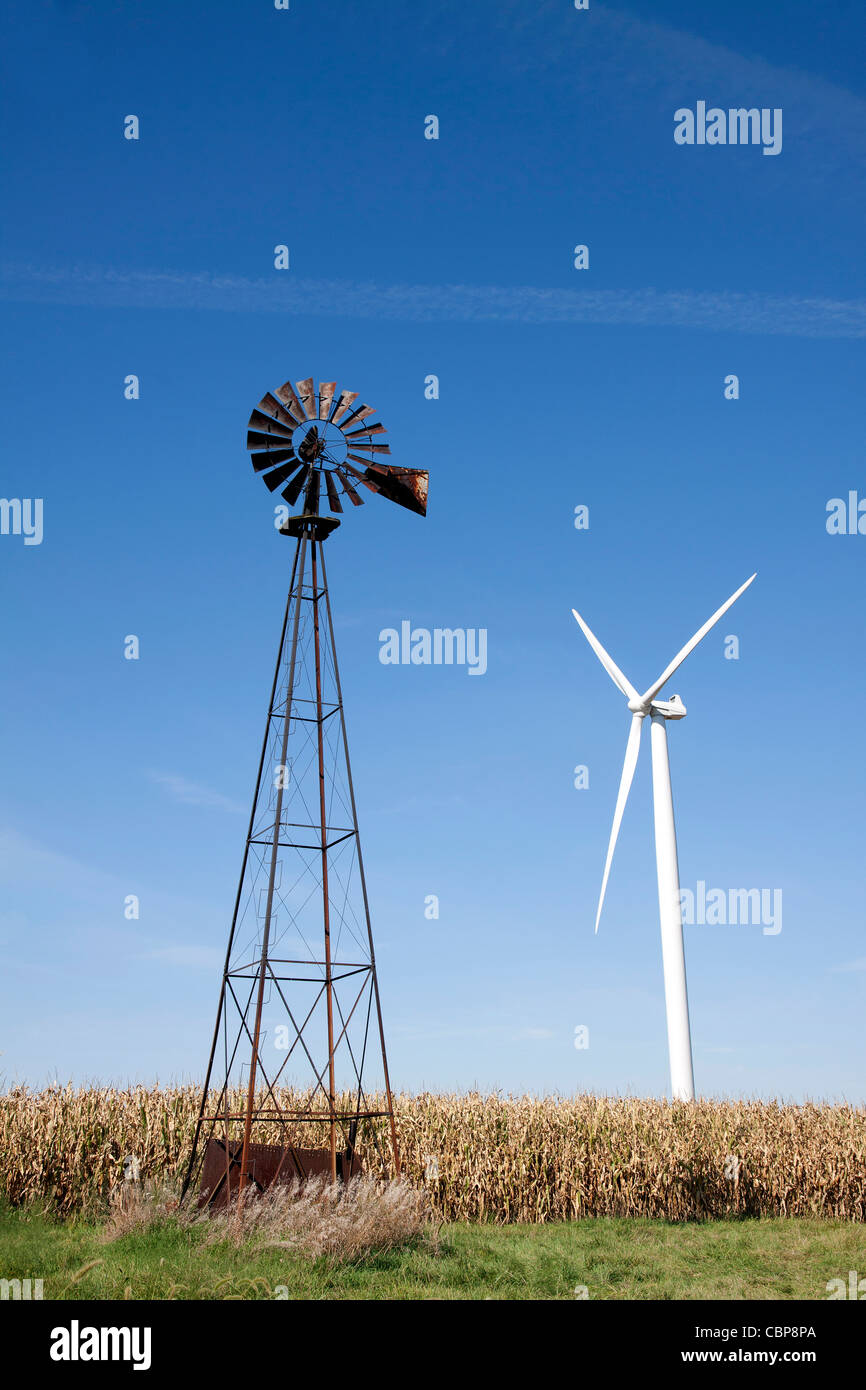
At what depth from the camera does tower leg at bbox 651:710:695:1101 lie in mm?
38906

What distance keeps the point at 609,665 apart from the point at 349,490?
23497mm

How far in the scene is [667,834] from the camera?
41.4 meters

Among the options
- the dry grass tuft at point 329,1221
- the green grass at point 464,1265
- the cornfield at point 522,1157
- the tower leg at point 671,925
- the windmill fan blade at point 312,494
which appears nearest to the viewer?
the green grass at point 464,1265

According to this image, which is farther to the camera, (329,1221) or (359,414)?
(359,414)

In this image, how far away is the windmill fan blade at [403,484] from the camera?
77.5ft

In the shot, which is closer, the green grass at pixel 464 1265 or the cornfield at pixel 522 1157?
the green grass at pixel 464 1265

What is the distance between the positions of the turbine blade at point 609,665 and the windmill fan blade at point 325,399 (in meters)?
23.4

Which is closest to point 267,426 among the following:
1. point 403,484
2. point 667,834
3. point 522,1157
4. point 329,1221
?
point 403,484

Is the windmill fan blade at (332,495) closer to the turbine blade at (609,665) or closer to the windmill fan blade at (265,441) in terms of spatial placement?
the windmill fan blade at (265,441)

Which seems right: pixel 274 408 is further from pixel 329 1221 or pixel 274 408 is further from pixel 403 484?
pixel 329 1221

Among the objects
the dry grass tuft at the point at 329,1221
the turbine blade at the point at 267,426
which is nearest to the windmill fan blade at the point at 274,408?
the turbine blade at the point at 267,426
